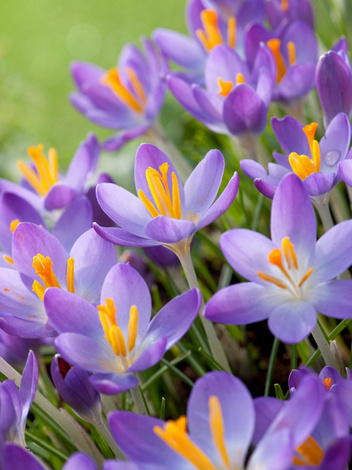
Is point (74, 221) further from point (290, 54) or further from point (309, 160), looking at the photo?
point (290, 54)

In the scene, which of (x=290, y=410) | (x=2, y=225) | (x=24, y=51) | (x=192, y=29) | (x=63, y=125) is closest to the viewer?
(x=290, y=410)

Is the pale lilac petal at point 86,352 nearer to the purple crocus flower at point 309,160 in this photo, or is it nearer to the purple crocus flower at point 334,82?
the purple crocus flower at point 309,160

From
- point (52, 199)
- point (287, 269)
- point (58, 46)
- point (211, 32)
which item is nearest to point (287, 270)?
point (287, 269)

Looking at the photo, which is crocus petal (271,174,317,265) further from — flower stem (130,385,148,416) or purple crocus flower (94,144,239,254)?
flower stem (130,385,148,416)

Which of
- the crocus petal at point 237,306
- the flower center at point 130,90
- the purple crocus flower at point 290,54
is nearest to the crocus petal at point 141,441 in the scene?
the crocus petal at point 237,306

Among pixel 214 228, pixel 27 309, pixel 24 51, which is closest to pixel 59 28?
pixel 24 51

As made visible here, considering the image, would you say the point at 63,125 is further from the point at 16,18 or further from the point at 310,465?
the point at 310,465
